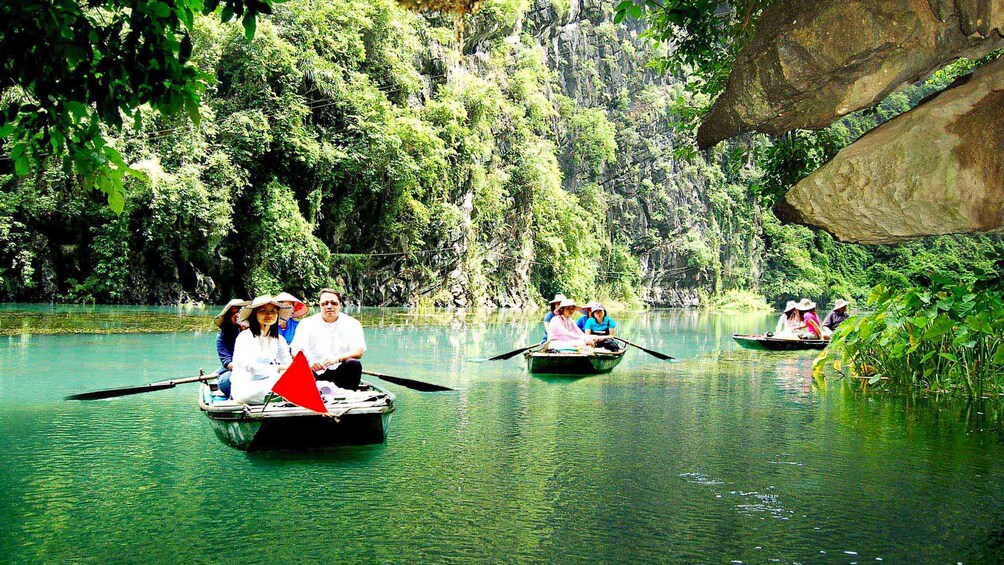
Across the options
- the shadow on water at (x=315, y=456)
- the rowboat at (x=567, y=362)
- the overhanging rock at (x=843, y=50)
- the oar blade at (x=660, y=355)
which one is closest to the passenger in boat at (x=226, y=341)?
the shadow on water at (x=315, y=456)

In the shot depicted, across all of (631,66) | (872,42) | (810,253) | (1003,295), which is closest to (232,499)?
(872,42)

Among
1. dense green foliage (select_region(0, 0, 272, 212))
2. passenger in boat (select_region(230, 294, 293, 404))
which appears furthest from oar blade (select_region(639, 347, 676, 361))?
dense green foliage (select_region(0, 0, 272, 212))

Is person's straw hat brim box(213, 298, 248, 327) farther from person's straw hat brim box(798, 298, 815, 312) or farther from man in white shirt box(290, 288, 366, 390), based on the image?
person's straw hat brim box(798, 298, 815, 312)

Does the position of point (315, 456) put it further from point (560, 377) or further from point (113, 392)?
point (560, 377)

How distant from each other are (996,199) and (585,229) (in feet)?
121

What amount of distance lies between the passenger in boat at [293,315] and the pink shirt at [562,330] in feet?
15.3

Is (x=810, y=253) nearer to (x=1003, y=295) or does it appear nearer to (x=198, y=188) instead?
(x=198, y=188)

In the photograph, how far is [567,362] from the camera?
11.0m

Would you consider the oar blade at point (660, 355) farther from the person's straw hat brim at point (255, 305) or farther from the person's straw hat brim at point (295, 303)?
the person's straw hat brim at point (255, 305)

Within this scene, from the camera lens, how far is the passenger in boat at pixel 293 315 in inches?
260

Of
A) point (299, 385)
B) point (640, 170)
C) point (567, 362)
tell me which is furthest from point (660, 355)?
point (640, 170)

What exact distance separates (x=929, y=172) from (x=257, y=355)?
15.9 ft

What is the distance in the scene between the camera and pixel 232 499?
4.69 meters

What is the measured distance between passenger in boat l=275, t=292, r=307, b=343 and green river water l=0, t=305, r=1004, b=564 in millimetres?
1115
